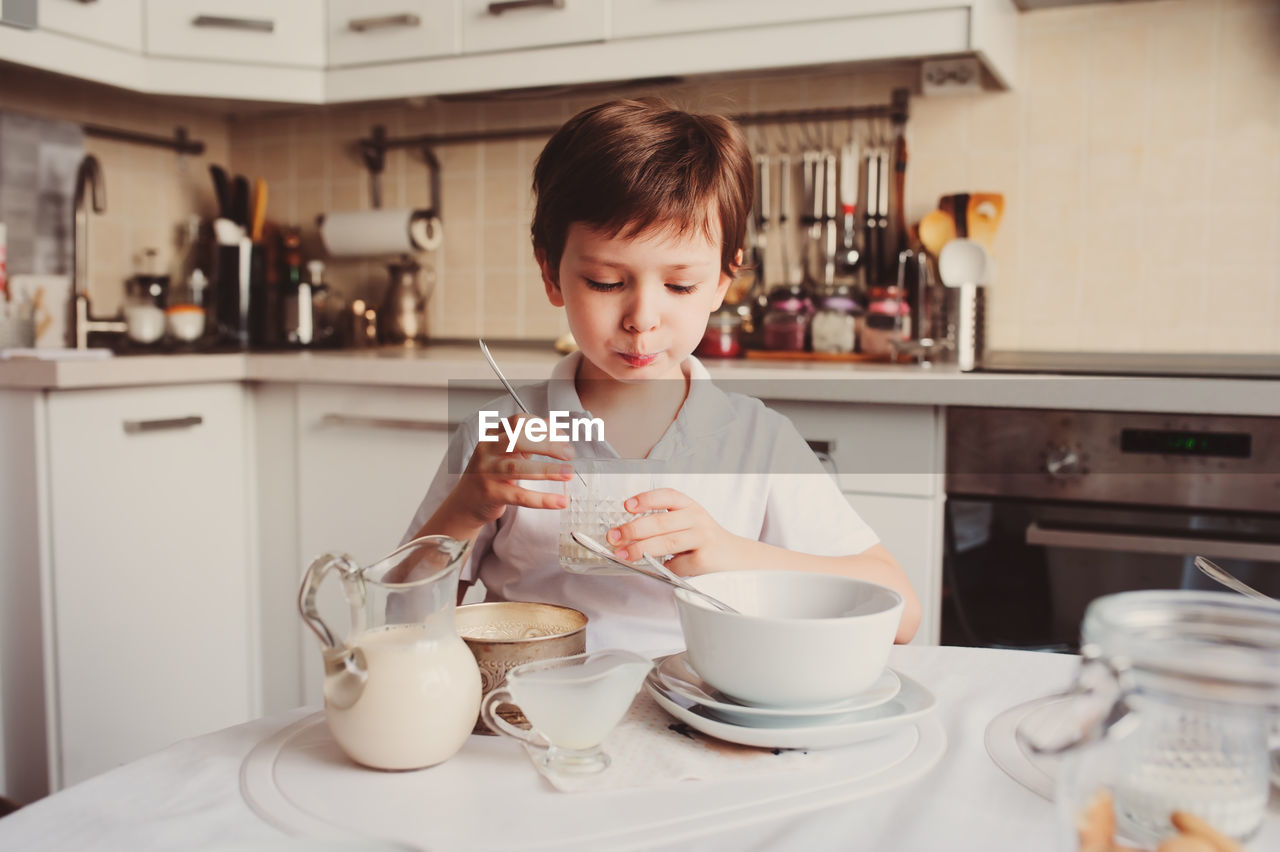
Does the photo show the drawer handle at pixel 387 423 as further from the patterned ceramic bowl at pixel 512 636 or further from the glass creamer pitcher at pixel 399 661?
the glass creamer pitcher at pixel 399 661

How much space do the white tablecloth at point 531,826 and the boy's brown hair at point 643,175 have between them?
20.1 inches

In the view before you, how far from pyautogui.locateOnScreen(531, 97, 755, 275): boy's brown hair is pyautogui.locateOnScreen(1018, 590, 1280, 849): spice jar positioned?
608 mm

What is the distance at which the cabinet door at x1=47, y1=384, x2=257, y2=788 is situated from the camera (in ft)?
5.68

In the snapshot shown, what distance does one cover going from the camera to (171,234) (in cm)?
257

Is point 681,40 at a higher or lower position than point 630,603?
higher

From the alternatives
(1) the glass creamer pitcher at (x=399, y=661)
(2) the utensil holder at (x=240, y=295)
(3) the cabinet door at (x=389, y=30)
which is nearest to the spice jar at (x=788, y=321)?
(3) the cabinet door at (x=389, y=30)

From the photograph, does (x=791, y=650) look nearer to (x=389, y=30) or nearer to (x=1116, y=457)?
(x=1116, y=457)

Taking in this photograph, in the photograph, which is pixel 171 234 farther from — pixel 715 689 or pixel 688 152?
pixel 715 689

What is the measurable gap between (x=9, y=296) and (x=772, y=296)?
1493 millimetres

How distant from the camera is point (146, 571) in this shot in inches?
73.4

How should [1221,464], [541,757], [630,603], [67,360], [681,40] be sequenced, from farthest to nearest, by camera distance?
[681,40] < [67,360] < [1221,464] < [630,603] < [541,757]

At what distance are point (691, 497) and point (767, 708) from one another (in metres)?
0.42

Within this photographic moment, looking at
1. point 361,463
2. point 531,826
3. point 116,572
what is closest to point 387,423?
point 361,463

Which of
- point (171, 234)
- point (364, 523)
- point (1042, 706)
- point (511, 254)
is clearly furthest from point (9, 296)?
point (1042, 706)
